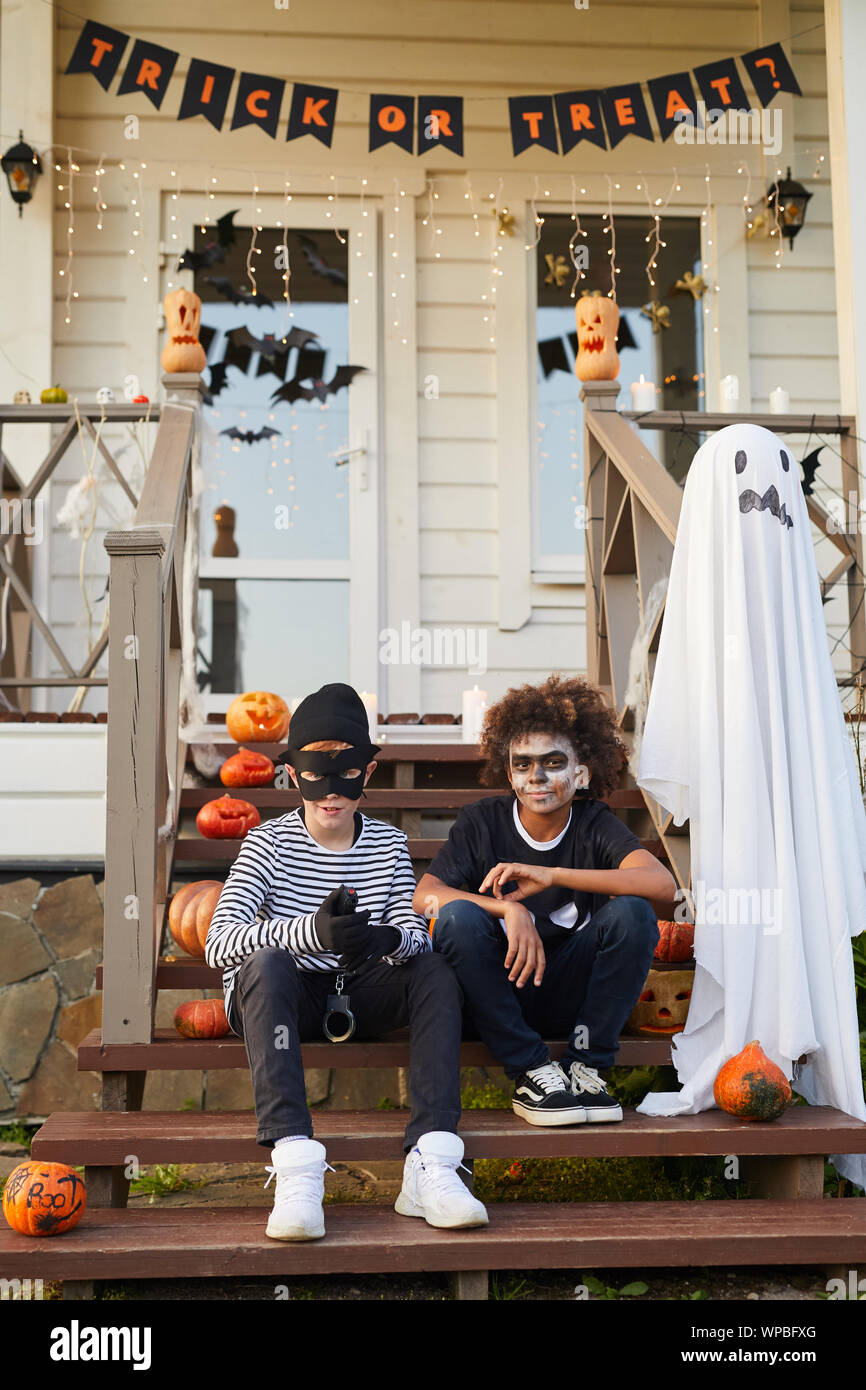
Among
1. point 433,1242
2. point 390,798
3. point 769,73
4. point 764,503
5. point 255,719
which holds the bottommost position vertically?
point 433,1242

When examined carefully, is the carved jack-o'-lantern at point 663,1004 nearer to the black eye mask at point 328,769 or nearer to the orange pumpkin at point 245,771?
the black eye mask at point 328,769

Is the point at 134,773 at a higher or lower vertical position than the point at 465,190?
lower

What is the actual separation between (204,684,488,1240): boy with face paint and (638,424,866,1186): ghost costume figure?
56 centimetres

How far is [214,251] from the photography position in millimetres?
6012

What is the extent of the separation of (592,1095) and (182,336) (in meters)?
2.76

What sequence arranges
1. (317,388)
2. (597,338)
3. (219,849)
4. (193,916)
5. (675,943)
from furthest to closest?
1. (317,388)
2. (597,338)
3. (219,849)
4. (193,916)
5. (675,943)

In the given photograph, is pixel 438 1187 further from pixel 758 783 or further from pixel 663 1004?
pixel 758 783

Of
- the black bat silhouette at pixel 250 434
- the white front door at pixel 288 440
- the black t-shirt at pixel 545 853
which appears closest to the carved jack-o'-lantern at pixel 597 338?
the white front door at pixel 288 440

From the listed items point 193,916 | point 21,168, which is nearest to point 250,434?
point 21,168

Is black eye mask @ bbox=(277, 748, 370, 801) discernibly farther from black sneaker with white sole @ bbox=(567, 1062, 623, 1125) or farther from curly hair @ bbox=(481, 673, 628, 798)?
black sneaker with white sole @ bbox=(567, 1062, 623, 1125)

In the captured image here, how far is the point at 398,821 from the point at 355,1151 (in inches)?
70.1

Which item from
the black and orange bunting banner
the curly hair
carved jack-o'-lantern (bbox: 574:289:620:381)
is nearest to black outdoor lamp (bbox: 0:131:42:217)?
the black and orange bunting banner

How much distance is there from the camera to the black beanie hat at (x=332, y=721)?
9.22ft
